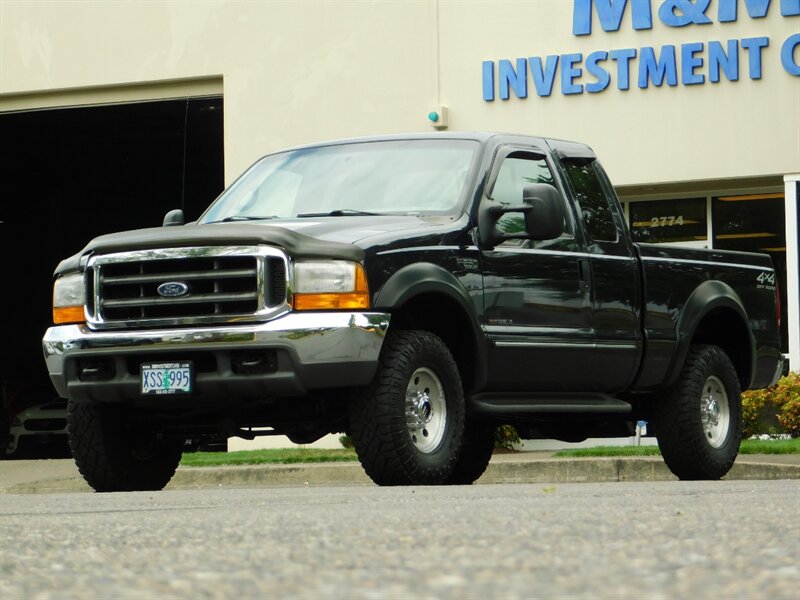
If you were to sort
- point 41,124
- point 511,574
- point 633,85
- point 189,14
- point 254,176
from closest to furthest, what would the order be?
point 511,574 < point 254,176 < point 633,85 < point 189,14 < point 41,124

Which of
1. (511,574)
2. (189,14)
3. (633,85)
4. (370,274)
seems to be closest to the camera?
(511,574)

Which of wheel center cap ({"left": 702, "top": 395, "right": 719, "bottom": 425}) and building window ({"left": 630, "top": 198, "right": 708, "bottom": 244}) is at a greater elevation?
building window ({"left": 630, "top": 198, "right": 708, "bottom": 244})

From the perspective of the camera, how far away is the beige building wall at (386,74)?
18656 mm

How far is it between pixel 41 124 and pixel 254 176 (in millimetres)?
16349

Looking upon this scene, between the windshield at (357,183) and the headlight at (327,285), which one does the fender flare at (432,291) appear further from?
the windshield at (357,183)

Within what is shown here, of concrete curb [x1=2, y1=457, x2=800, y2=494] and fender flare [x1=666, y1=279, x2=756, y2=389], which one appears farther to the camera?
concrete curb [x1=2, y1=457, x2=800, y2=494]

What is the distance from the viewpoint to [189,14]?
21281 millimetres

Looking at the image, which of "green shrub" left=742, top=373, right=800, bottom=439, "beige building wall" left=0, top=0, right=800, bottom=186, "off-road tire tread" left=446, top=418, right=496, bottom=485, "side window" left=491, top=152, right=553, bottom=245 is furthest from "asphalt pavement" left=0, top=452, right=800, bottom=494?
"beige building wall" left=0, top=0, right=800, bottom=186

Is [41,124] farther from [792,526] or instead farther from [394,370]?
[792,526]

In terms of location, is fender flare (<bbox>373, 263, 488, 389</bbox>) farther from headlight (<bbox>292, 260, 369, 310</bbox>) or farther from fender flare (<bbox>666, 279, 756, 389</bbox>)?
fender flare (<bbox>666, 279, 756, 389</bbox>)

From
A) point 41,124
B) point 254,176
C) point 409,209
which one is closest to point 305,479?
point 254,176

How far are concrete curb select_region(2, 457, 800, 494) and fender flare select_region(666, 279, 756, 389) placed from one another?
2026 millimetres

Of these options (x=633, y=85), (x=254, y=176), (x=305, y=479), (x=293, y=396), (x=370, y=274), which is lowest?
(x=305, y=479)

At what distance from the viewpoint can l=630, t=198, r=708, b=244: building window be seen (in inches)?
762
